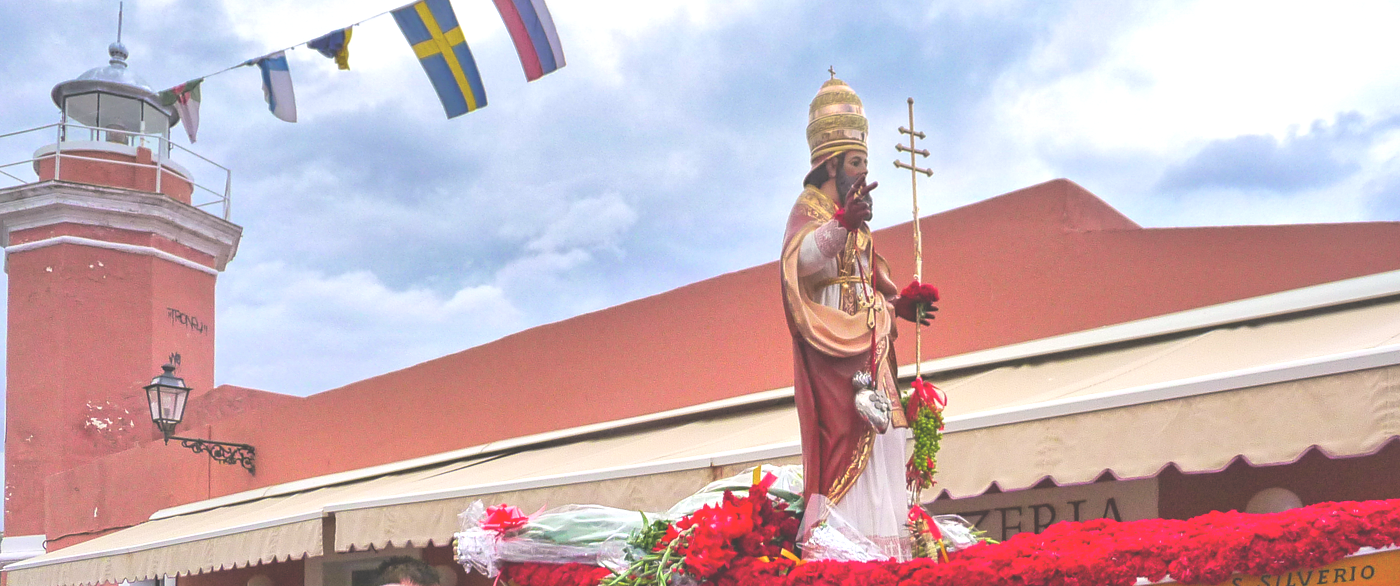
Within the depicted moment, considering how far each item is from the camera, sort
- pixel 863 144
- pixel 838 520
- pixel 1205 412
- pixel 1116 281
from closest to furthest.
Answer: pixel 838 520 < pixel 863 144 < pixel 1205 412 < pixel 1116 281

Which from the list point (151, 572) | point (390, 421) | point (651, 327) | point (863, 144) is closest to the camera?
point (863, 144)

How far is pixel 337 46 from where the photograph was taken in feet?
33.7

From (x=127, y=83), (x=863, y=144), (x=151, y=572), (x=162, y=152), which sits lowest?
(x=151, y=572)

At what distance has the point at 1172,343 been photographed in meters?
6.43

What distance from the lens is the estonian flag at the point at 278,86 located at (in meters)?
10.7

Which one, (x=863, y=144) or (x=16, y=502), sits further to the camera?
(x=16, y=502)

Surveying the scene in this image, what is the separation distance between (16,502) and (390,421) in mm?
5931

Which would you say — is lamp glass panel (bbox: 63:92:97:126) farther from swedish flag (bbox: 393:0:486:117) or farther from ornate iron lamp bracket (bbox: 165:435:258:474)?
swedish flag (bbox: 393:0:486:117)

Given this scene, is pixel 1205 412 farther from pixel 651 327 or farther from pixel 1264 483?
pixel 651 327

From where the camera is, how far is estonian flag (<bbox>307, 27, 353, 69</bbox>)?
10234 mm

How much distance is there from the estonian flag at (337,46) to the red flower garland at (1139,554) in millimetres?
7071

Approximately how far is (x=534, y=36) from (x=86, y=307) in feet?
27.4

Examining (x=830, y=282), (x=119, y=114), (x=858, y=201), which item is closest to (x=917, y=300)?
(x=830, y=282)

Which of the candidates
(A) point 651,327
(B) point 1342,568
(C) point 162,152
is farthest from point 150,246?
(B) point 1342,568
